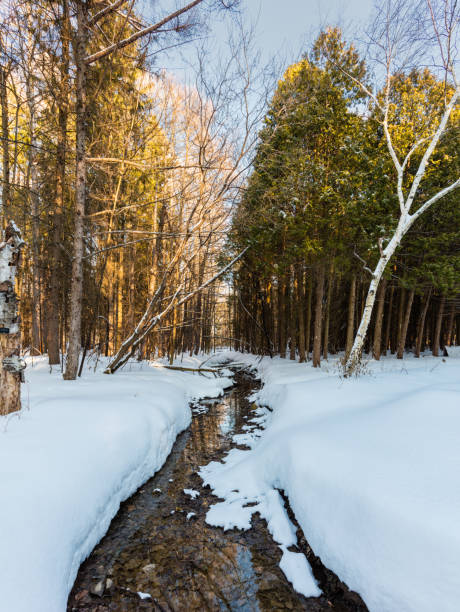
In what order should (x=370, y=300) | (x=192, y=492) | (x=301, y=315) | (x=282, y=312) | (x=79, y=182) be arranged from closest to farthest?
(x=192, y=492) → (x=79, y=182) → (x=370, y=300) → (x=301, y=315) → (x=282, y=312)

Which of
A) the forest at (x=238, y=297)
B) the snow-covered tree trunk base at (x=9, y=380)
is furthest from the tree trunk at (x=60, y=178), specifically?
the snow-covered tree trunk base at (x=9, y=380)

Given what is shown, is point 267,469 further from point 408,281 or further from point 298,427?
point 408,281

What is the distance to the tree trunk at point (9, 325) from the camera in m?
3.66

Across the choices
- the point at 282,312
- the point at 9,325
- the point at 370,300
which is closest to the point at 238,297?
the point at 370,300

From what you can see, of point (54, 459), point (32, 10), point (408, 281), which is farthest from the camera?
point (408, 281)

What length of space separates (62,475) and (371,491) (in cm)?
318

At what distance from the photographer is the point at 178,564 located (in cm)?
302

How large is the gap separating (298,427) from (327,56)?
43.7 ft

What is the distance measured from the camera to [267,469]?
4332 millimetres

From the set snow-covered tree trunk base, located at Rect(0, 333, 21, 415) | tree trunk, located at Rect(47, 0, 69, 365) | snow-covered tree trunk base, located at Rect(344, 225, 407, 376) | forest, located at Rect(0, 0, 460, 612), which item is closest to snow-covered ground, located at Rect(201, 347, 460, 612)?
forest, located at Rect(0, 0, 460, 612)

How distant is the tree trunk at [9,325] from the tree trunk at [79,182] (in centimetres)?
303

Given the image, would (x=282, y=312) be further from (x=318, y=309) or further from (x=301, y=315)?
(x=318, y=309)

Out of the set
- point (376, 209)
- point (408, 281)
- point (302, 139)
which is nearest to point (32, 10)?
point (302, 139)

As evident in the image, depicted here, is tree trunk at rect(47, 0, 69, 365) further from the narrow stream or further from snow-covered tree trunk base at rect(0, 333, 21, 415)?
the narrow stream
